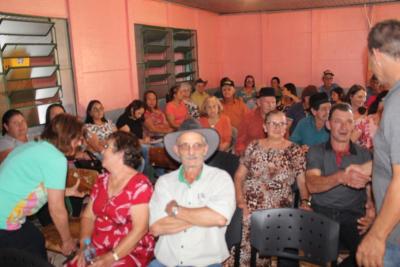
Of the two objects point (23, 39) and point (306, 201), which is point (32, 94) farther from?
point (306, 201)

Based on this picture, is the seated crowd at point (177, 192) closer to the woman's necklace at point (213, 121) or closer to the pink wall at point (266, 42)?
the woman's necklace at point (213, 121)

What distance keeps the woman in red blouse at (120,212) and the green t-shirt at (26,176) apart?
0.29 meters

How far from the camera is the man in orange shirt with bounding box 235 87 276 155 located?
4.27 metres

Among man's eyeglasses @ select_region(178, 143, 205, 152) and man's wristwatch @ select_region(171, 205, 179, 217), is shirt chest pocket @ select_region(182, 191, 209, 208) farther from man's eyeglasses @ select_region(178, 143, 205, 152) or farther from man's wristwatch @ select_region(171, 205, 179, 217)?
man's eyeglasses @ select_region(178, 143, 205, 152)

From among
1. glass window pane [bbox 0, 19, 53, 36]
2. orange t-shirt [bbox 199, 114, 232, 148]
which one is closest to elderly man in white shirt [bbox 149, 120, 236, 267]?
orange t-shirt [bbox 199, 114, 232, 148]

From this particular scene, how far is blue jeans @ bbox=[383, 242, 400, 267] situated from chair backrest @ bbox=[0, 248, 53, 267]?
1.47m

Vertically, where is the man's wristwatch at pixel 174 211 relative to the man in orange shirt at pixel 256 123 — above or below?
below

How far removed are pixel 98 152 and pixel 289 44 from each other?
691 cm

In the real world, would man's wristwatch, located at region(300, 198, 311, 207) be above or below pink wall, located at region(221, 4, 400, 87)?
below

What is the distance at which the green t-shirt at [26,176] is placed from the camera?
2.13 m

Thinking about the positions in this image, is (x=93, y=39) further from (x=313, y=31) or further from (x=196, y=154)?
(x=313, y=31)

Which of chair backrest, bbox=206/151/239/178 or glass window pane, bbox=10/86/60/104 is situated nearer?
chair backrest, bbox=206/151/239/178

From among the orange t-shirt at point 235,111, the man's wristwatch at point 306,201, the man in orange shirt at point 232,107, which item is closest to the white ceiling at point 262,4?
the man in orange shirt at point 232,107

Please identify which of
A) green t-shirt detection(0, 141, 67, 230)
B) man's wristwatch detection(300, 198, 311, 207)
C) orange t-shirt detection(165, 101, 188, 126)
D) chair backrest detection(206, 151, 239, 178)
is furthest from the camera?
orange t-shirt detection(165, 101, 188, 126)
